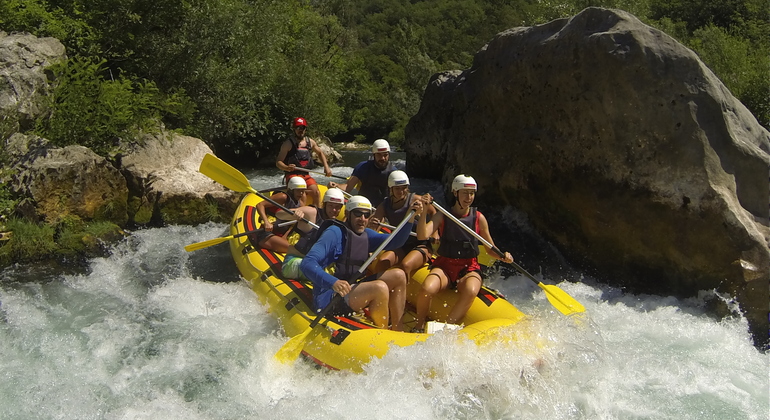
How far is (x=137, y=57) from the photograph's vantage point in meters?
11.1

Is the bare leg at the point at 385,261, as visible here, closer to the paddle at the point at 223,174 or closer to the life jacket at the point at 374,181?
the life jacket at the point at 374,181

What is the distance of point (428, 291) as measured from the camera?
4.45 meters

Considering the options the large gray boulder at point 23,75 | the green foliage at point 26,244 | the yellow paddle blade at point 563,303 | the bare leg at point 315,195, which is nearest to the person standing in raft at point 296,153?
the bare leg at point 315,195

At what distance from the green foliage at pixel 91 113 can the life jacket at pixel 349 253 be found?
555cm

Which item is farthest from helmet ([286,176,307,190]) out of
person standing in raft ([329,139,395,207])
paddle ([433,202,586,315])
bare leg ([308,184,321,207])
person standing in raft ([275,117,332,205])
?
paddle ([433,202,586,315])

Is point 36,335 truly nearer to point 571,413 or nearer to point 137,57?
point 571,413

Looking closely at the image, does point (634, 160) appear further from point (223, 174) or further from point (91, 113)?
point (91, 113)

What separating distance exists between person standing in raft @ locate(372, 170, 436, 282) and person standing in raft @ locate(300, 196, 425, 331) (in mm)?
504

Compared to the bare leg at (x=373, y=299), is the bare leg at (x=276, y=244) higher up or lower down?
lower down

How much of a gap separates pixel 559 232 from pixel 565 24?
244 cm

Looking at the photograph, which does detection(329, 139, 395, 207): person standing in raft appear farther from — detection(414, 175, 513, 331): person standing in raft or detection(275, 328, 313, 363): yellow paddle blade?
detection(275, 328, 313, 363): yellow paddle blade

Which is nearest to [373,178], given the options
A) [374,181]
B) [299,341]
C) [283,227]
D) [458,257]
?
[374,181]

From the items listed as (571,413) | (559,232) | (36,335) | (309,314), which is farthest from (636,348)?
(36,335)

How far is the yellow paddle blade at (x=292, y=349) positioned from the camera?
403 centimetres
